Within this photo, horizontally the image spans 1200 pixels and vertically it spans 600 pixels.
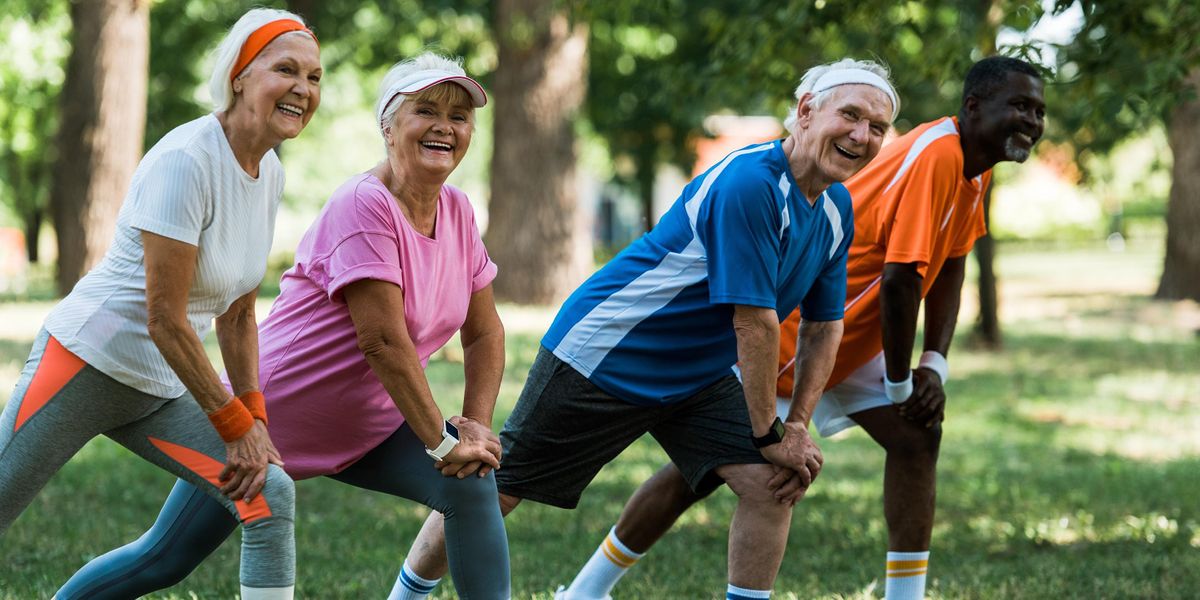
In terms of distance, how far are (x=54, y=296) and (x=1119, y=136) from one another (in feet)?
56.7

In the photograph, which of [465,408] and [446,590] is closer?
[465,408]

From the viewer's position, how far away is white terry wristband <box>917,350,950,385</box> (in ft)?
15.9

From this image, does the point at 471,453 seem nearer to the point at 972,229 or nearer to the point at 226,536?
the point at 226,536

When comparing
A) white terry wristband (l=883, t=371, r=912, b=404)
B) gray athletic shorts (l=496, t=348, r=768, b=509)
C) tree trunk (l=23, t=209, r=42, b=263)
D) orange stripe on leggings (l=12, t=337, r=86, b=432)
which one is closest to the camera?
orange stripe on leggings (l=12, t=337, r=86, b=432)

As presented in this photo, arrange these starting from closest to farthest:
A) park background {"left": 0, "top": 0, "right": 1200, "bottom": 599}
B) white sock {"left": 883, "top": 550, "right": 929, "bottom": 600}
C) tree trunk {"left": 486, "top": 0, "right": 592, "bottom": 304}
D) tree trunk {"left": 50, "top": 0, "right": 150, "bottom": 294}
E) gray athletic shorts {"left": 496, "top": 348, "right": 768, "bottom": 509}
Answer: gray athletic shorts {"left": 496, "top": 348, "right": 768, "bottom": 509}
white sock {"left": 883, "top": 550, "right": 929, "bottom": 600}
park background {"left": 0, "top": 0, "right": 1200, "bottom": 599}
tree trunk {"left": 50, "top": 0, "right": 150, "bottom": 294}
tree trunk {"left": 486, "top": 0, "right": 592, "bottom": 304}

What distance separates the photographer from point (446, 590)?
5410 mm

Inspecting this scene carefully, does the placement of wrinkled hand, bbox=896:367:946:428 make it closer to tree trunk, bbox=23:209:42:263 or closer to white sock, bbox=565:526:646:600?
white sock, bbox=565:526:646:600

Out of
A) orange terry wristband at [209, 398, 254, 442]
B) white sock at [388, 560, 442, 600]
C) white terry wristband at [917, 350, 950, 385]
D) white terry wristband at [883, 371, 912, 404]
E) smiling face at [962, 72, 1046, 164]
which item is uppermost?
smiling face at [962, 72, 1046, 164]

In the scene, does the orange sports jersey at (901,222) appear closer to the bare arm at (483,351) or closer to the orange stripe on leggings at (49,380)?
the bare arm at (483,351)

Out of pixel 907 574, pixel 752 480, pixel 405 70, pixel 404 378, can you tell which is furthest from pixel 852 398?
pixel 405 70

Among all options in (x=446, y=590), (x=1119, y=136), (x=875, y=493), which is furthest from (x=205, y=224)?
(x=1119, y=136)

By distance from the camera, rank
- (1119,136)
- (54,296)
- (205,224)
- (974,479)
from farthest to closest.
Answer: (1119,136) → (54,296) → (974,479) → (205,224)

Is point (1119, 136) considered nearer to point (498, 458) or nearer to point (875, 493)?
point (875, 493)

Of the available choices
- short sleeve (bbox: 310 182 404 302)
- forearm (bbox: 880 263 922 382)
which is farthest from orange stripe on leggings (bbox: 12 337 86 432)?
forearm (bbox: 880 263 922 382)
